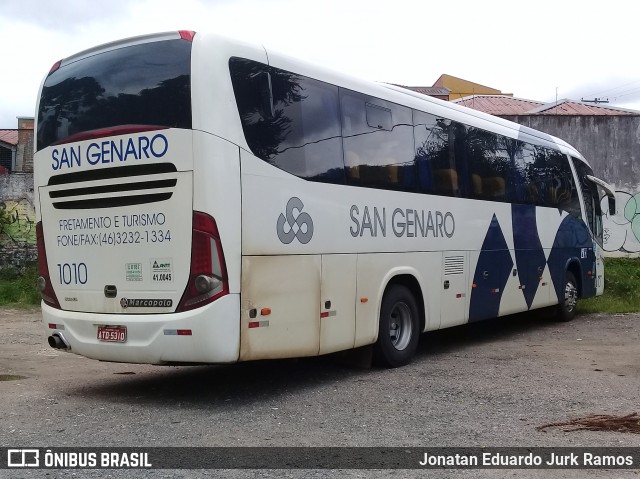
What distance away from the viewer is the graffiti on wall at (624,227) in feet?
75.7

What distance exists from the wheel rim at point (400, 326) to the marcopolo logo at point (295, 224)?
209 cm

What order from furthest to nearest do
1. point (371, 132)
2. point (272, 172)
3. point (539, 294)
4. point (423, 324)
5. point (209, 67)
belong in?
1. point (539, 294)
2. point (423, 324)
3. point (371, 132)
4. point (272, 172)
5. point (209, 67)

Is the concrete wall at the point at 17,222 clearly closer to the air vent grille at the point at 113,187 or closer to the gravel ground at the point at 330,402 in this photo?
the gravel ground at the point at 330,402

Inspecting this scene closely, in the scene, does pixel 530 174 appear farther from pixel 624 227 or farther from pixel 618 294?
pixel 624 227

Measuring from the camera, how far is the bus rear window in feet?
23.0

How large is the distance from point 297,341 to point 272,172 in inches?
64.3

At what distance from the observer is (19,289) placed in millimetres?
18328

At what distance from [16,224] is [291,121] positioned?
1444 centimetres

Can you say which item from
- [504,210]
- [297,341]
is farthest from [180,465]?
[504,210]

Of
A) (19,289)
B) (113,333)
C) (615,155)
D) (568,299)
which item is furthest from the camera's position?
Result: (615,155)

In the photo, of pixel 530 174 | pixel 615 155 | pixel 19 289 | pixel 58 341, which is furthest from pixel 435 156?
pixel 615 155

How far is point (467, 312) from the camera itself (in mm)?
10781

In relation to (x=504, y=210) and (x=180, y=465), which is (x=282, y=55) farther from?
(x=504, y=210)

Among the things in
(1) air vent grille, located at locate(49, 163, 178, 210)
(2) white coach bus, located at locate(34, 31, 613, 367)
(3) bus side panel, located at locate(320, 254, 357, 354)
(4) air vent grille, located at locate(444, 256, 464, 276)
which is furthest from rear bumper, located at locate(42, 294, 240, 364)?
(4) air vent grille, located at locate(444, 256, 464, 276)
